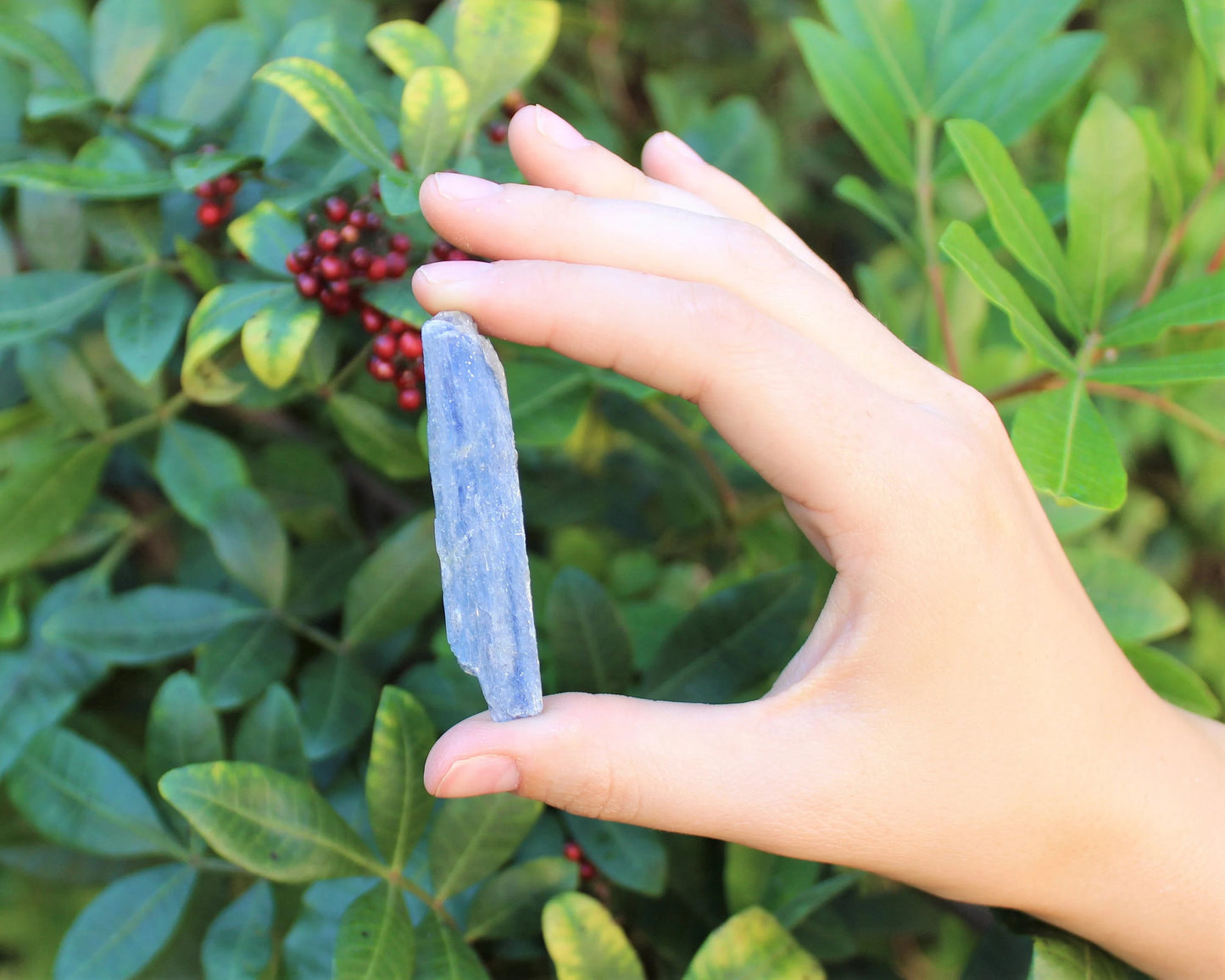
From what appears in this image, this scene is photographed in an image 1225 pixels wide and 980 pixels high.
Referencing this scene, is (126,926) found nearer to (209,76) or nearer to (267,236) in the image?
(267,236)

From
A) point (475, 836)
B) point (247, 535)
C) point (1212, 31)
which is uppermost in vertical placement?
point (1212, 31)

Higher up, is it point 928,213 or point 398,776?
point 928,213

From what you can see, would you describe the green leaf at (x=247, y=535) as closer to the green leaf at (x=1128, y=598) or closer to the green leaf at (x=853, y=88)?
the green leaf at (x=853, y=88)

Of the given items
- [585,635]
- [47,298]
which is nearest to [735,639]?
[585,635]

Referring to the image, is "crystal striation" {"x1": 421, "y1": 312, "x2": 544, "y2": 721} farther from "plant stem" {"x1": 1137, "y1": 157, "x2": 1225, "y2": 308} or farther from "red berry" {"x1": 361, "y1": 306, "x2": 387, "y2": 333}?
"plant stem" {"x1": 1137, "y1": 157, "x2": 1225, "y2": 308}

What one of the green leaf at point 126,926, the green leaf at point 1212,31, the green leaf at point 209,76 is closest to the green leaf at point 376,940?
the green leaf at point 126,926

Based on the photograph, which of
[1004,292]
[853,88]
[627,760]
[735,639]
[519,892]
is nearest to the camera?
[627,760]

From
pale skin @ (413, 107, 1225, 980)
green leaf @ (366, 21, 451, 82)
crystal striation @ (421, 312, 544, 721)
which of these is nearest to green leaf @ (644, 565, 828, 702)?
pale skin @ (413, 107, 1225, 980)
